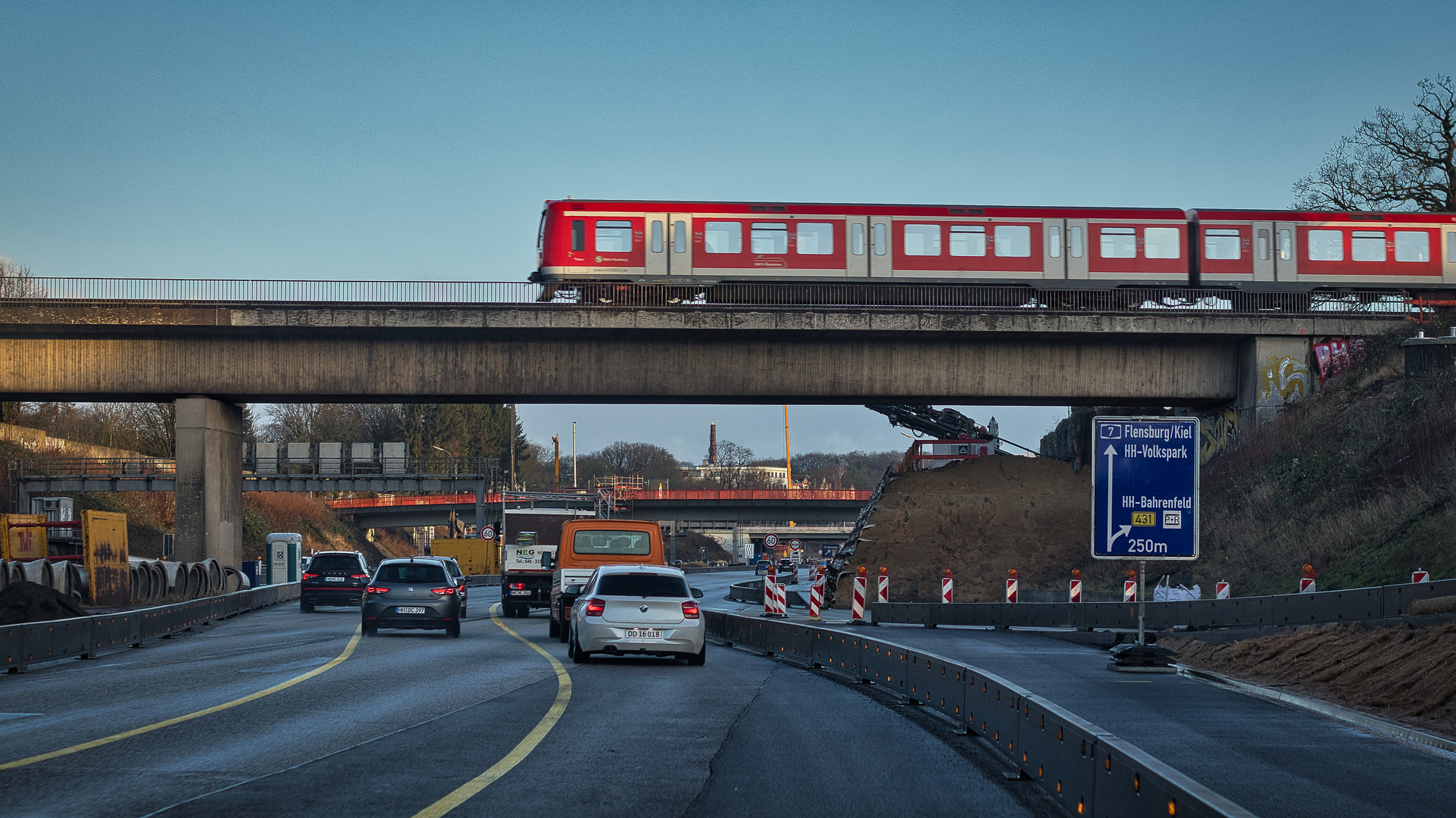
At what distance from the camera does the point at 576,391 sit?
40.1 m

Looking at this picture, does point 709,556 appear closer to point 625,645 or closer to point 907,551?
point 907,551

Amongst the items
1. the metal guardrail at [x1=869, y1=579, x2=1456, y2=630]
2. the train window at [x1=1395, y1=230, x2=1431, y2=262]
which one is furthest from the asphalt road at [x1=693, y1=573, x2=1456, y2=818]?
the train window at [x1=1395, y1=230, x2=1431, y2=262]

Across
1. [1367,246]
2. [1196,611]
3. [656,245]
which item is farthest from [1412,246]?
[1196,611]

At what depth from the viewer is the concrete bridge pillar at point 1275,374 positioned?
41.2m

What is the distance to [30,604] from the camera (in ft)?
74.2

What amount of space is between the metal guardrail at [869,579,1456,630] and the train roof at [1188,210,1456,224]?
53.0 ft

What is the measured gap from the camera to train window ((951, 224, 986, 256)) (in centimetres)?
4075

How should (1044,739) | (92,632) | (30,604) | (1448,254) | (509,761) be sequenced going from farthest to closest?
(1448,254), (30,604), (92,632), (509,761), (1044,739)

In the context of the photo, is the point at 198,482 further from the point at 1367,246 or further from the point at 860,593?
the point at 1367,246

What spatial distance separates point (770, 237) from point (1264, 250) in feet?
50.6

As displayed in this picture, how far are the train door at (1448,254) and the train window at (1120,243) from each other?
10.0 meters

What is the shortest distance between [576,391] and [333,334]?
7.33 m

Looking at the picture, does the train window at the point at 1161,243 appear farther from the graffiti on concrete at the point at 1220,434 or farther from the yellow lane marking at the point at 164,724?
the yellow lane marking at the point at 164,724

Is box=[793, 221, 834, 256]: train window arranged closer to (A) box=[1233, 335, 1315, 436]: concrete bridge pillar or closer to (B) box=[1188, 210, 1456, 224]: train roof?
(B) box=[1188, 210, 1456, 224]: train roof
